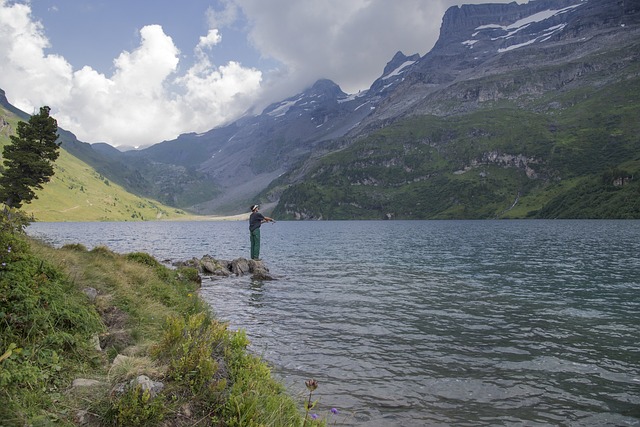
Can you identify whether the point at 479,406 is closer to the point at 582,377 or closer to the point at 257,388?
the point at 582,377

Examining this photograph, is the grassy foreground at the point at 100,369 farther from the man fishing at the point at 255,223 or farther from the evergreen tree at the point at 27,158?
the evergreen tree at the point at 27,158

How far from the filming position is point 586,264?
42312mm

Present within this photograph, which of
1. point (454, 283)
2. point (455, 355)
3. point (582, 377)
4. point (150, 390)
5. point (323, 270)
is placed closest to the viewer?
point (150, 390)

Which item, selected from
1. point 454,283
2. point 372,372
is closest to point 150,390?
point 372,372

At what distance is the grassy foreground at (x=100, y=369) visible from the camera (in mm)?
5934

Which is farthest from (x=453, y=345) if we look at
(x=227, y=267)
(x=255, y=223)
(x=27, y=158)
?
(x=27, y=158)

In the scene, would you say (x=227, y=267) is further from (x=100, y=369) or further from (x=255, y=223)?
(x=100, y=369)

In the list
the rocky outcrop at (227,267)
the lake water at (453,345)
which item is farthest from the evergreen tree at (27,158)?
the lake water at (453,345)

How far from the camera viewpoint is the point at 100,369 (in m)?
7.73

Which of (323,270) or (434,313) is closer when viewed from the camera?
(434,313)

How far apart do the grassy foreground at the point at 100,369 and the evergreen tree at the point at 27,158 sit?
38244 mm

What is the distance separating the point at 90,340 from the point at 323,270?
32.5 meters

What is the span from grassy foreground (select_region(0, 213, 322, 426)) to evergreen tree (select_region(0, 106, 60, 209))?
38.2 metres

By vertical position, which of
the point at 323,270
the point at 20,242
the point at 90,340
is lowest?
the point at 323,270
